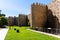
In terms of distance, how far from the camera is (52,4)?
957 inches

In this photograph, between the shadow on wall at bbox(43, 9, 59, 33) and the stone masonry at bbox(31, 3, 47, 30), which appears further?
the stone masonry at bbox(31, 3, 47, 30)

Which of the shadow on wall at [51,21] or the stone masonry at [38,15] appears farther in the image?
the stone masonry at [38,15]

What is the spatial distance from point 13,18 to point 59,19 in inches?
888

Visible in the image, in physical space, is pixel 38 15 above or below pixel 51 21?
above

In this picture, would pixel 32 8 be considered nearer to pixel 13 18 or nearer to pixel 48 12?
pixel 48 12

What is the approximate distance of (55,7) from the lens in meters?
23.3

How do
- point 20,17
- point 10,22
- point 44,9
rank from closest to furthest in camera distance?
point 44,9, point 20,17, point 10,22

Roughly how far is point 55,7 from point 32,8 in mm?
4048

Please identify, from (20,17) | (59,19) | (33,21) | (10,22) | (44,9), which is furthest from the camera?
(10,22)

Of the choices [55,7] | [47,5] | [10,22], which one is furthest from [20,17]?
[55,7]

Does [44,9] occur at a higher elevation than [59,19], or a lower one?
higher

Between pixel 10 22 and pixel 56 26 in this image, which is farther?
pixel 10 22

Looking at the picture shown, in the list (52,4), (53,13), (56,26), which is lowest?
(56,26)

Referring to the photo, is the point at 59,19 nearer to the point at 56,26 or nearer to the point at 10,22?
the point at 56,26
